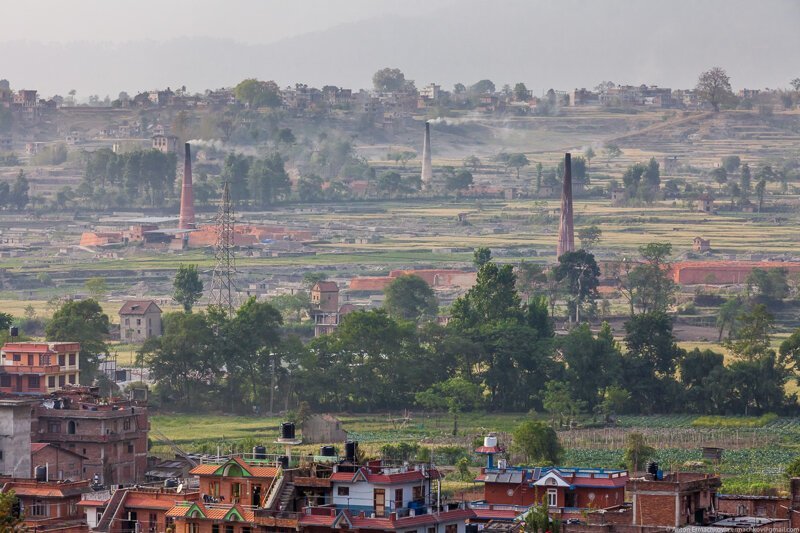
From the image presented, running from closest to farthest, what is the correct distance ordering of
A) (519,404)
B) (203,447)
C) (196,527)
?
(196,527) < (203,447) < (519,404)

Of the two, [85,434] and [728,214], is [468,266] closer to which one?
[728,214]

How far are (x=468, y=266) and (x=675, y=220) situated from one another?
2438 cm

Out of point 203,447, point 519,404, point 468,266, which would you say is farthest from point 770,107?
point 203,447

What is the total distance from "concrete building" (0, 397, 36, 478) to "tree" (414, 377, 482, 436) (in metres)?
20.8

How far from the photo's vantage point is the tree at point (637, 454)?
171ft

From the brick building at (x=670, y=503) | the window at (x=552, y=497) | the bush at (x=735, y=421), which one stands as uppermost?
the brick building at (x=670, y=503)

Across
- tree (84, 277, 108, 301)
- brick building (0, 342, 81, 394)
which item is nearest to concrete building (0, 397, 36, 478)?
brick building (0, 342, 81, 394)

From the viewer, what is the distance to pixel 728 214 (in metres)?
136

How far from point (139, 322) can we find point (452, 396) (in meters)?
18.5

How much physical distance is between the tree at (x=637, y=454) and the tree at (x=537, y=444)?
5.15 feet

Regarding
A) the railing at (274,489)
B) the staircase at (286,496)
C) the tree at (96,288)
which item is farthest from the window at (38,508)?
the tree at (96,288)

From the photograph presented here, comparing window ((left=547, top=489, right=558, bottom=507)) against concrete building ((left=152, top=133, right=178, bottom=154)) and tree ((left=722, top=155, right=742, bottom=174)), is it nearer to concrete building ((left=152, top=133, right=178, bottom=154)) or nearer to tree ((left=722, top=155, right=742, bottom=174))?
tree ((left=722, top=155, right=742, bottom=174))

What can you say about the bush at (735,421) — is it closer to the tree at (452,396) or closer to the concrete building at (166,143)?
the tree at (452,396)

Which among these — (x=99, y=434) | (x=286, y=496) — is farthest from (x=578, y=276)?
(x=286, y=496)
